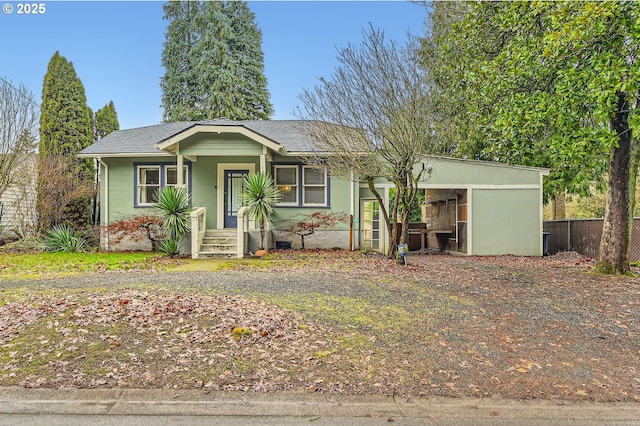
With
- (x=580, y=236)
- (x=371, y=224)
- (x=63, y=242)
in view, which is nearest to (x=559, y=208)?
(x=580, y=236)

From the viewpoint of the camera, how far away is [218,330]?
4.84m

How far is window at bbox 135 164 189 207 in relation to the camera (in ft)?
50.0

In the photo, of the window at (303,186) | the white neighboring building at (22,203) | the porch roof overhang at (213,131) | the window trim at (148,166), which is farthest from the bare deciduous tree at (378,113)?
the white neighboring building at (22,203)

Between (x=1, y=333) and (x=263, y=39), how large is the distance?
32380mm

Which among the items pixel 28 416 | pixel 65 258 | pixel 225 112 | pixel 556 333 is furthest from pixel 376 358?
pixel 225 112

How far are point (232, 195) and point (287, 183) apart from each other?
1.99 metres

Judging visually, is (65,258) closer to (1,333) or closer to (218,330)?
(1,333)

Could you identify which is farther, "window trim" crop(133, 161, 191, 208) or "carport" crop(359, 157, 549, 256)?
"window trim" crop(133, 161, 191, 208)

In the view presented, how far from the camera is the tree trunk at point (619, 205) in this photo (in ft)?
30.0

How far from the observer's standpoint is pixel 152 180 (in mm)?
15477

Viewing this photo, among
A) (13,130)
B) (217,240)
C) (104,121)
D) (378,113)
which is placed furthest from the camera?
(104,121)

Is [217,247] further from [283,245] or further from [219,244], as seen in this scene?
[283,245]

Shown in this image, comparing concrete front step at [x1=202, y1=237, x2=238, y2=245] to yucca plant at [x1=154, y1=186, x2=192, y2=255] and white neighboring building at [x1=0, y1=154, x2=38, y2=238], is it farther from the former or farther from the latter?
white neighboring building at [x1=0, y1=154, x2=38, y2=238]

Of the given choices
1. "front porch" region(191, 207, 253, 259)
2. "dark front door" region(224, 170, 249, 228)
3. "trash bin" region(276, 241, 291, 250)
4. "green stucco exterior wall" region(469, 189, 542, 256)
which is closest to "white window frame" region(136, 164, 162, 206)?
"dark front door" region(224, 170, 249, 228)
